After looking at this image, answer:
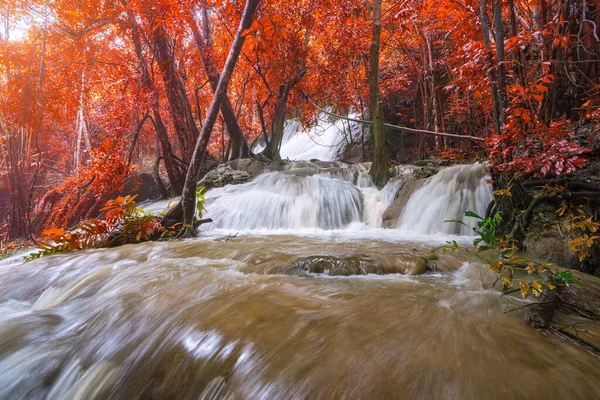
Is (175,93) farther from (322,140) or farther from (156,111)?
(322,140)

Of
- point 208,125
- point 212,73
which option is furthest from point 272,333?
point 212,73

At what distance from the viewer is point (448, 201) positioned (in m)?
5.23

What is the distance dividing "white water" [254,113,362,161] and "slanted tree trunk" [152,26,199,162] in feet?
18.6

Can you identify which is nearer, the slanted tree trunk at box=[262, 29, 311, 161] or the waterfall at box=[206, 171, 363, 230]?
the waterfall at box=[206, 171, 363, 230]

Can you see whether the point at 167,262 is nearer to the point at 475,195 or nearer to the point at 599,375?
the point at 599,375

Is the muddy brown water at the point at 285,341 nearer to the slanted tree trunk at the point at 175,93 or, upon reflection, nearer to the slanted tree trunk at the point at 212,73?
the slanted tree trunk at the point at 175,93

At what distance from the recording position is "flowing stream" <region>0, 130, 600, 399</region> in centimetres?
125

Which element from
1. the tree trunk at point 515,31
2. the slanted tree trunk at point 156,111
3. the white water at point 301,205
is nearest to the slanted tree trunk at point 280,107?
the slanted tree trunk at point 156,111

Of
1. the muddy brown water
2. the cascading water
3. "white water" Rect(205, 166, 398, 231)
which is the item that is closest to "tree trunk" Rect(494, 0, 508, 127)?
the cascading water

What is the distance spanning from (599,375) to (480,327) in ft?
1.55

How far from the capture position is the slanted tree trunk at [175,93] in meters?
9.02

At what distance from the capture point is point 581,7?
3.39m

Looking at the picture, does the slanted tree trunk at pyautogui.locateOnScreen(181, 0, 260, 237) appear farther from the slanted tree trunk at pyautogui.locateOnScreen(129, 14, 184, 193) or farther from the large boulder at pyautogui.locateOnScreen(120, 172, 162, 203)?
the large boulder at pyautogui.locateOnScreen(120, 172, 162, 203)

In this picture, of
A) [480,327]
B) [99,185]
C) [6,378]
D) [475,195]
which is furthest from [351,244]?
[99,185]
